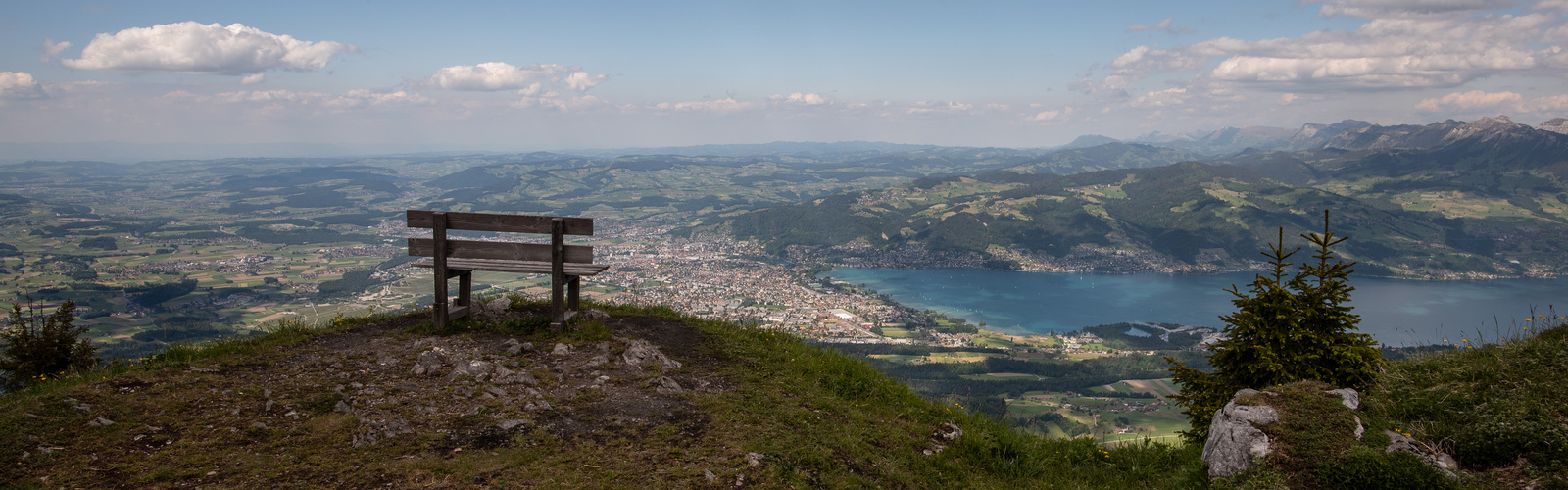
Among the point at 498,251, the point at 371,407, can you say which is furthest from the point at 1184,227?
the point at 371,407

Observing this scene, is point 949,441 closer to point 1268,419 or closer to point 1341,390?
point 1268,419

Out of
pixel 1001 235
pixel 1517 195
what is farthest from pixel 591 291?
pixel 1517 195

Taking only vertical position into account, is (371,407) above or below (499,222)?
below

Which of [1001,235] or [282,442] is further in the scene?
[1001,235]

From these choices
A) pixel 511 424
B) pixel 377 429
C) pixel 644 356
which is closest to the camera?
pixel 377 429

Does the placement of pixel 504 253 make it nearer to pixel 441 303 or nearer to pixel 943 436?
pixel 441 303

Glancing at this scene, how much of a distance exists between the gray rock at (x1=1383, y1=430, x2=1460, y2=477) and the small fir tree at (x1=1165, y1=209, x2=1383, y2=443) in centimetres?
144

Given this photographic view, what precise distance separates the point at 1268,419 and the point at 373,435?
→ 30.0ft

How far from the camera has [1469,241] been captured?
146 meters

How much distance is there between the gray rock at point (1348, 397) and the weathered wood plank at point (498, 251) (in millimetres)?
9671

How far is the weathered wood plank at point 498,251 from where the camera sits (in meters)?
10.2

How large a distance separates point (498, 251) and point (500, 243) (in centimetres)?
15

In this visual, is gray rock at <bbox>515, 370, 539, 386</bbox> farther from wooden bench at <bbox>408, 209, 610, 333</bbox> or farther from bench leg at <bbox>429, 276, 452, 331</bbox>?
bench leg at <bbox>429, 276, 452, 331</bbox>

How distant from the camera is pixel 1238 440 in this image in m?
6.43
